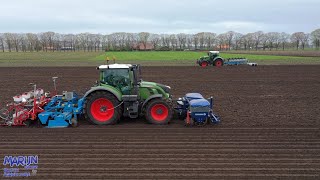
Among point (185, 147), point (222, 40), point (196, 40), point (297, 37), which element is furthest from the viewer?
point (222, 40)

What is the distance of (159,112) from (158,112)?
31 mm

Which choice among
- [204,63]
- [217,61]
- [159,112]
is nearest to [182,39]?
[204,63]

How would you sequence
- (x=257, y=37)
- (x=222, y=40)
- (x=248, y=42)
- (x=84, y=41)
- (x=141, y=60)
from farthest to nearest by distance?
(x=222, y=40) < (x=257, y=37) < (x=84, y=41) < (x=248, y=42) < (x=141, y=60)

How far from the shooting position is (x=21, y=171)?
21.4 ft

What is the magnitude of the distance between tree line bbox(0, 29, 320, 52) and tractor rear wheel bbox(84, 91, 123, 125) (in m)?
116

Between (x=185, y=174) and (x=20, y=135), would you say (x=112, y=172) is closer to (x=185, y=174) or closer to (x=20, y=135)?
(x=185, y=174)

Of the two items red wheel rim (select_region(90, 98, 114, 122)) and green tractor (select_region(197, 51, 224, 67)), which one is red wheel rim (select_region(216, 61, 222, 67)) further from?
red wheel rim (select_region(90, 98, 114, 122))

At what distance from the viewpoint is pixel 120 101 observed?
9.72m

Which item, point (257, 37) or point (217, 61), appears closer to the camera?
point (217, 61)

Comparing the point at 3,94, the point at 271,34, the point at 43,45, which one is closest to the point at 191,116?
the point at 3,94

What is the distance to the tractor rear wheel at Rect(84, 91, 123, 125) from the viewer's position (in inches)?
381

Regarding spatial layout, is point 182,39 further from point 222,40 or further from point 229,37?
point 229,37

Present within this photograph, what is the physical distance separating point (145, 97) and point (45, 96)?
3.65 meters

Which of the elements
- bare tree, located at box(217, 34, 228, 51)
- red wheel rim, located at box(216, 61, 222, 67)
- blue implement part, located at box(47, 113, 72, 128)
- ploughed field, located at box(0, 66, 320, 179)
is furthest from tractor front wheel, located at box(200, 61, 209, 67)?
bare tree, located at box(217, 34, 228, 51)
